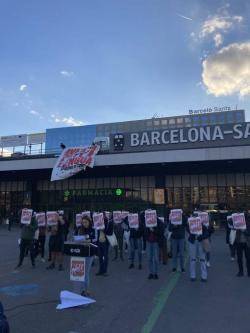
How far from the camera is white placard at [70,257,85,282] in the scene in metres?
7.72

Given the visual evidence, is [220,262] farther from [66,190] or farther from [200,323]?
[66,190]

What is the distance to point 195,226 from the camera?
1009 centimetres

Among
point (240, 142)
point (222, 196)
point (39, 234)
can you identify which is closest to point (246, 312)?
point (39, 234)

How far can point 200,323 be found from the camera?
20.5ft

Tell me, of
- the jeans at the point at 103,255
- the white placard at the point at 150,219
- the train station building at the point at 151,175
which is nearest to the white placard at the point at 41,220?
the jeans at the point at 103,255

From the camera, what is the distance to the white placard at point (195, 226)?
1003cm

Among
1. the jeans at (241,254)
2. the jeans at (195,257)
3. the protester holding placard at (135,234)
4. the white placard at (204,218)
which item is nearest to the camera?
the jeans at (195,257)

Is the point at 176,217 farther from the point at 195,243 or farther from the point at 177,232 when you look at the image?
the point at 195,243

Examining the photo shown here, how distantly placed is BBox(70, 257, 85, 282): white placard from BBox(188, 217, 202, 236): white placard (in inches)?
139

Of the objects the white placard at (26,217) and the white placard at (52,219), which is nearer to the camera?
the white placard at (52,219)

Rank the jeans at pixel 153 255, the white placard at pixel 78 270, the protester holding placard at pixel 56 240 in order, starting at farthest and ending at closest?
the protester holding placard at pixel 56 240, the jeans at pixel 153 255, the white placard at pixel 78 270

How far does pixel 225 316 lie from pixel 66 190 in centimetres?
3198

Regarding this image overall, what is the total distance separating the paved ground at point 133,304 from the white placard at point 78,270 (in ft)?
2.00

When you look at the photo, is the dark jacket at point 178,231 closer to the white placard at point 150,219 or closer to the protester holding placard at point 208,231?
the protester holding placard at point 208,231
